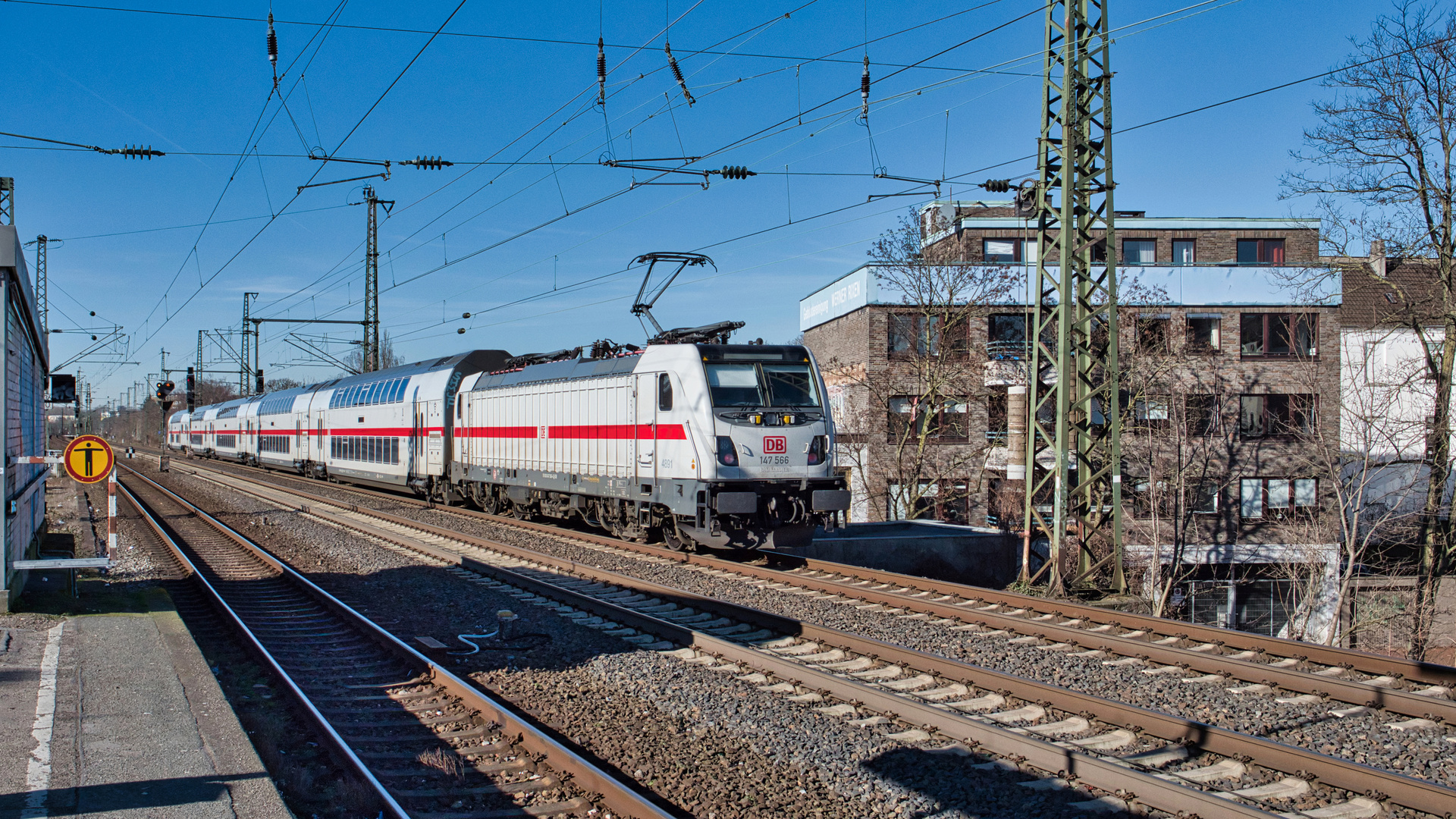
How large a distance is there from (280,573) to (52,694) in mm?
7717

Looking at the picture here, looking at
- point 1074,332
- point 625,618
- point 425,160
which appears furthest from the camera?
point 425,160

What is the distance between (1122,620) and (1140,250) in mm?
27378

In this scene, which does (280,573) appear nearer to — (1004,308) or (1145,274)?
(1004,308)

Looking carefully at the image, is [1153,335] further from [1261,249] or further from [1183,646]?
[1183,646]

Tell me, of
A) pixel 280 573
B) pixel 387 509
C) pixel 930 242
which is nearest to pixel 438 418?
pixel 387 509

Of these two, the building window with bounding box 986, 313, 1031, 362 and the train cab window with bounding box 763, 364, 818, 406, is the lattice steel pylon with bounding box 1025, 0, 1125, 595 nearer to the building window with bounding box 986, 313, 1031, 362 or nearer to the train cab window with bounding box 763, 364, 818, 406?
the train cab window with bounding box 763, 364, 818, 406

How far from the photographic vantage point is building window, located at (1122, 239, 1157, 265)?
33.8 m

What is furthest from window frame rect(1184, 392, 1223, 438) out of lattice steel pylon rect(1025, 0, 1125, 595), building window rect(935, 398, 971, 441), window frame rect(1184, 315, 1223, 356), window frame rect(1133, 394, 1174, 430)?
lattice steel pylon rect(1025, 0, 1125, 595)

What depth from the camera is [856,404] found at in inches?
1181

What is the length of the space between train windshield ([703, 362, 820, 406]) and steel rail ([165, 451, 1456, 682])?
2.46 m

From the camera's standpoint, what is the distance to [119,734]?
20.3 ft

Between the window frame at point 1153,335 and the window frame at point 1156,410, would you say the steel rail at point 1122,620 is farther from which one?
the window frame at point 1153,335

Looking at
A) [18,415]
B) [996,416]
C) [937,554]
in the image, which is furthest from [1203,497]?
[18,415]

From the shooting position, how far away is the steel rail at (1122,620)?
770 cm
